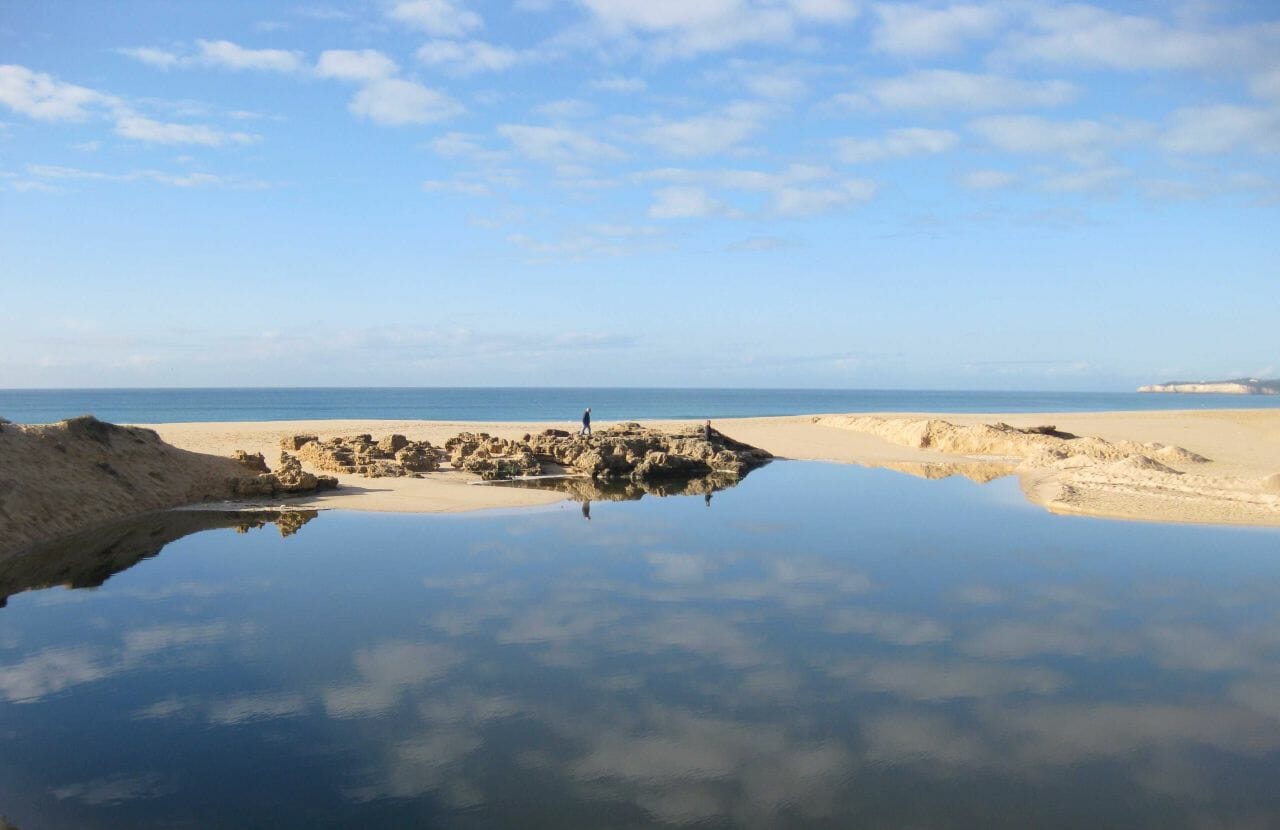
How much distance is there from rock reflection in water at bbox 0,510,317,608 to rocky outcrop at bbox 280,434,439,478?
4862 millimetres

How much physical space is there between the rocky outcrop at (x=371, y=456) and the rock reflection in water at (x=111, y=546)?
486 cm

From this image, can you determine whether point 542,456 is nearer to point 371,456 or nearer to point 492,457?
point 492,457

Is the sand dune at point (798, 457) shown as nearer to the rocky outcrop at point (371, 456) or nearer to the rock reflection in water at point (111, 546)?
the rock reflection in water at point (111, 546)

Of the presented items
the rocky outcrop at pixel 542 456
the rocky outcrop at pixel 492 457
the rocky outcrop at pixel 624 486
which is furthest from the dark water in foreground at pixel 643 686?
the rocky outcrop at pixel 542 456

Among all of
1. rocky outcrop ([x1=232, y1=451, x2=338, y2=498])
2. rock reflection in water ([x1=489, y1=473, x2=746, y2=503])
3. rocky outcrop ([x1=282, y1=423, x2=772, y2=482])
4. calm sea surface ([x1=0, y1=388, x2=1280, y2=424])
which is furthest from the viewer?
calm sea surface ([x1=0, y1=388, x2=1280, y2=424])

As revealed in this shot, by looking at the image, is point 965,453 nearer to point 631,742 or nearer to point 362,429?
point 362,429

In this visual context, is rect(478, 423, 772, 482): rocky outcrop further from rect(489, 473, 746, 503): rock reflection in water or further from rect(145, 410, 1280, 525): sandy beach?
rect(145, 410, 1280, 525): sandy beach

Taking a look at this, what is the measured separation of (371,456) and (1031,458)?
18502mm

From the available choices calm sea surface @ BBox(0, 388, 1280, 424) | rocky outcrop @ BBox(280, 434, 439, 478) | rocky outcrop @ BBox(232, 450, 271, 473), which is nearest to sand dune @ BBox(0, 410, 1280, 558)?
rocky outcrop @ BBox(232, 450, 271, 473)

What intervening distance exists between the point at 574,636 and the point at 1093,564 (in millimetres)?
7743

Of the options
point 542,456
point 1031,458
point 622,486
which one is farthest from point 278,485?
point 1031,458

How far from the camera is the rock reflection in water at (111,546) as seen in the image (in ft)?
39.0

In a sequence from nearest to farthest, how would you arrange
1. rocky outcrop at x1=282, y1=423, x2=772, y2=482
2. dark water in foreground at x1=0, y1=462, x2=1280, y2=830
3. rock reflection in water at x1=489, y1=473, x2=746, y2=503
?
dark water in foreground at x1=0, y1=462, x2=1280, y2=830
rock reflection in water at x1=489, y1=473, x2=746, y2=503
rocky outcrop at x1=282, y1=423, x2=772, y2=482

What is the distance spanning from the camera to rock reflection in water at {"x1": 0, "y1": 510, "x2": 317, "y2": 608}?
1188 cm
